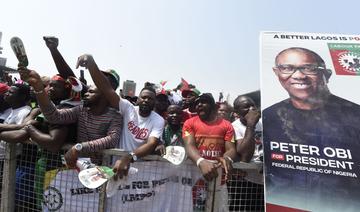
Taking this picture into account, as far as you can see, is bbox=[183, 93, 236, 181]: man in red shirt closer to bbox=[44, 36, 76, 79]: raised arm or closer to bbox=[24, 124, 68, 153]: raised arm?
bbox=[24, 124, 68, 153]: raised arm

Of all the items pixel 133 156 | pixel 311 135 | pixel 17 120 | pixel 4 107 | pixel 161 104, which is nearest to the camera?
pixel 133 156

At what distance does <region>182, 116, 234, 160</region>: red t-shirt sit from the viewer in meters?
3.89

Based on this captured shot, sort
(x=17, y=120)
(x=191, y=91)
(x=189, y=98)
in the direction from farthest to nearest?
(x=191, y=91), (x=189, y=98), (x=17, y=120)

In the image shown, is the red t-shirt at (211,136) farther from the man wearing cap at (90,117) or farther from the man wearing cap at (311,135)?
the man wearing cap at (90,117)

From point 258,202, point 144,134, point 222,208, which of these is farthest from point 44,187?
point 258,202

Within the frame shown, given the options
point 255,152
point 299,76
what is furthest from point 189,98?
point 299,76

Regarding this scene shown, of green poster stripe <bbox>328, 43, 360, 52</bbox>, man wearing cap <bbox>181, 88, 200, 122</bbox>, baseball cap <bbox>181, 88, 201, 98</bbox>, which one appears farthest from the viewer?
baseball cap <bbox>181, 88, 201, 98</bbox>

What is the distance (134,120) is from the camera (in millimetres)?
3963

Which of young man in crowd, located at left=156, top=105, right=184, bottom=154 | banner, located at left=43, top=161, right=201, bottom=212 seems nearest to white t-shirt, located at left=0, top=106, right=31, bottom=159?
banner, located at left=43, top=161, right=201, bottom=212

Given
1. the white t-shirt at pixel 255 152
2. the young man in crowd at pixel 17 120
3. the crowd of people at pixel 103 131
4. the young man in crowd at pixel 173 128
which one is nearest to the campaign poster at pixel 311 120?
the white t-shirt at pixel 255 152

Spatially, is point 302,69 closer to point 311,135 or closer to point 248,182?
point 311,135

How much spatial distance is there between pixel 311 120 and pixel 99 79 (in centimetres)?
204

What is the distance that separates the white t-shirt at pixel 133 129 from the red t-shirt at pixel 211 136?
327 millimetres

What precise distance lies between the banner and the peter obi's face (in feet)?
3.96
